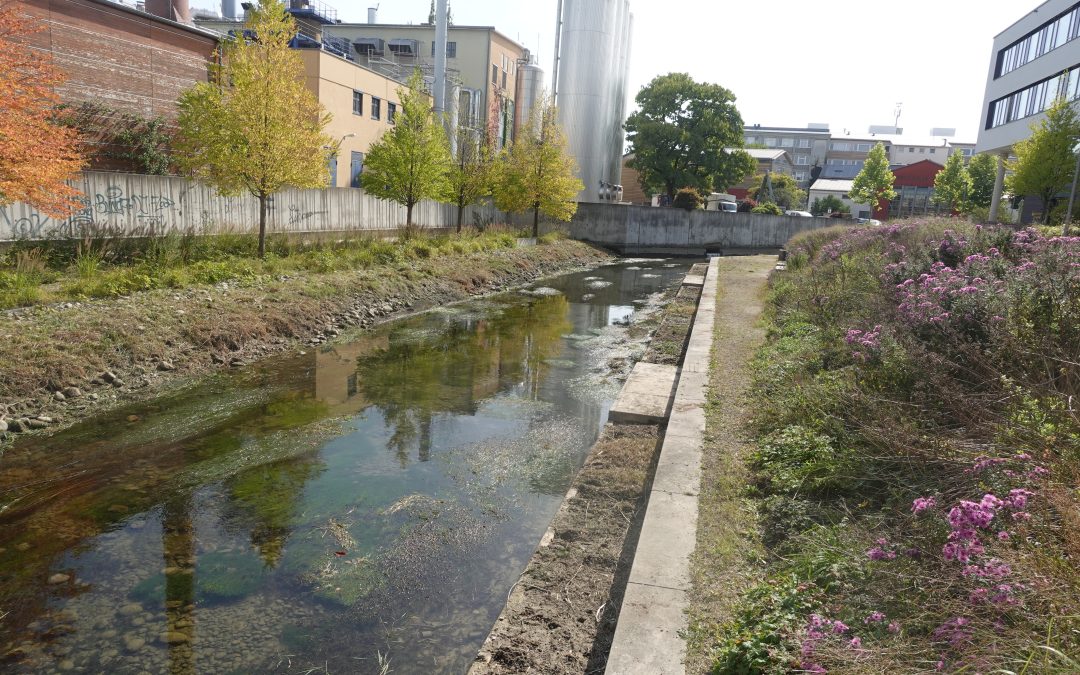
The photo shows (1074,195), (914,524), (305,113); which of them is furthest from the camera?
(1074,195)

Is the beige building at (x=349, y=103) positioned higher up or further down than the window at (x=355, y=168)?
higher up

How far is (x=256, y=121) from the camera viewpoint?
1609 centimetres

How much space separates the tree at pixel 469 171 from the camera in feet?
98.3

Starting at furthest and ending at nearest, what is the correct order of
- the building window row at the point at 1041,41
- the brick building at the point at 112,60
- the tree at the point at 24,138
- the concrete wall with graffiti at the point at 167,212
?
the building window row at the point at 1041,41 < the brick building at the point at 112,60 < the concrete wall with graffiti at the point at 167,212 < the tree at the point at 24,138

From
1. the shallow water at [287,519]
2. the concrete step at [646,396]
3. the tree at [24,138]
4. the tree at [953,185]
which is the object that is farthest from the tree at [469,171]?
the tree at [953,185]

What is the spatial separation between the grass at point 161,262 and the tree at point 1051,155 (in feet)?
84.3

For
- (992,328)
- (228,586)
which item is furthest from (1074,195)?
(228,586)

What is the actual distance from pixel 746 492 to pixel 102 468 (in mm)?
6864

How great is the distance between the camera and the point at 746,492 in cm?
578

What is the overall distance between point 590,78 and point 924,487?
4124cm

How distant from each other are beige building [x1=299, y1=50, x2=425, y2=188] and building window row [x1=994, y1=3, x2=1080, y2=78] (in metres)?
31.0

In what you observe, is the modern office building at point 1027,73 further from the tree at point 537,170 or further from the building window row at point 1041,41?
the tree at point 537,170

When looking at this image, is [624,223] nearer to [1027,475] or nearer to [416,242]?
[416,242]


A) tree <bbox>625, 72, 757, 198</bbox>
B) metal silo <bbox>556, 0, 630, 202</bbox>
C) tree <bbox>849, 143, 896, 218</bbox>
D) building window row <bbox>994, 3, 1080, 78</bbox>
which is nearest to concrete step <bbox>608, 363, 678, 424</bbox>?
building window row <bbox>994, 3, 1080, 78</bbox>
